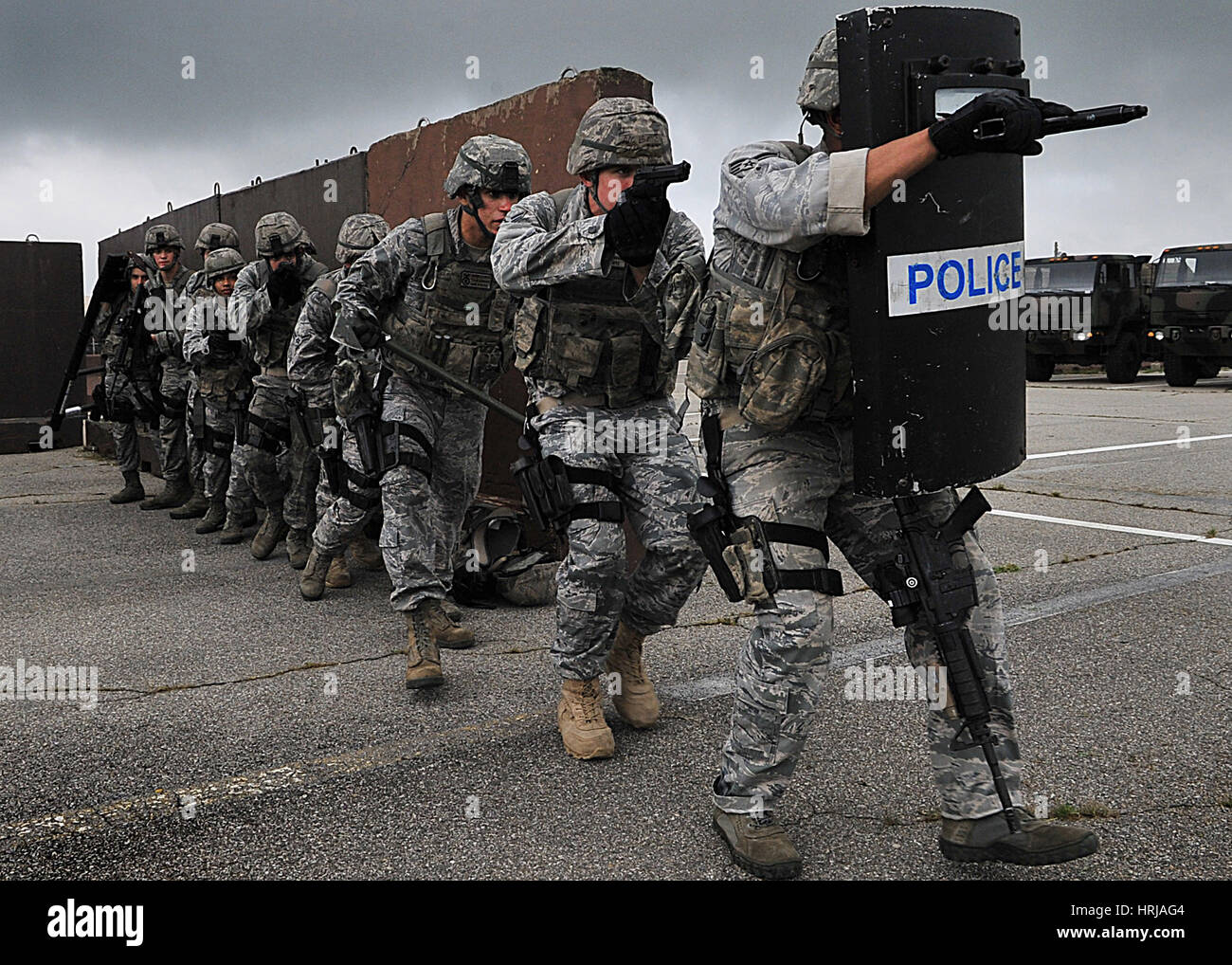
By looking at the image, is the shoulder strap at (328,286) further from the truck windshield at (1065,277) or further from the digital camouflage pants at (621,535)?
the truck windshield at (1065,277)

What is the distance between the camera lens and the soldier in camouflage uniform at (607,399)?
10.8 ft

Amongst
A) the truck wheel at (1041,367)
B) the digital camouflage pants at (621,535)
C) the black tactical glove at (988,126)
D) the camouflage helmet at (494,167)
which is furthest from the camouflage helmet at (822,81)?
the truck wheel at (1041,367)

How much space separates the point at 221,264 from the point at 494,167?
12.6 feet

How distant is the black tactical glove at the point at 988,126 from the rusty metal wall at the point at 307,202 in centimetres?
576

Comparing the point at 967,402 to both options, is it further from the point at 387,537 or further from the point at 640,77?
the point at 640,77

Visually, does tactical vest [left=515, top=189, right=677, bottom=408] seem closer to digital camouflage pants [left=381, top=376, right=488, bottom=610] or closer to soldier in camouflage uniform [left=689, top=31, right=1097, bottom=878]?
soldier in camouflage uniform [left=689, top=31, right=1097, bottom=878]

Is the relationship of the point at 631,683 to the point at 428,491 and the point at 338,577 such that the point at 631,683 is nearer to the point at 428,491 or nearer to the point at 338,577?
the point at 428,491

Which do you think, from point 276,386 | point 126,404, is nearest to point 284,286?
point 276,386

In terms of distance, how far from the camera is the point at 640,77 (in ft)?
17.7

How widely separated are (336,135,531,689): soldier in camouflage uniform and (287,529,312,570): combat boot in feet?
5.88

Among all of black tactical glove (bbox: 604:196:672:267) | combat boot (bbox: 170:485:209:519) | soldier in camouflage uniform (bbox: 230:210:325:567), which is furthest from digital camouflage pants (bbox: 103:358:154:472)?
black tactical glove (bbox: 604:196:672:267)
